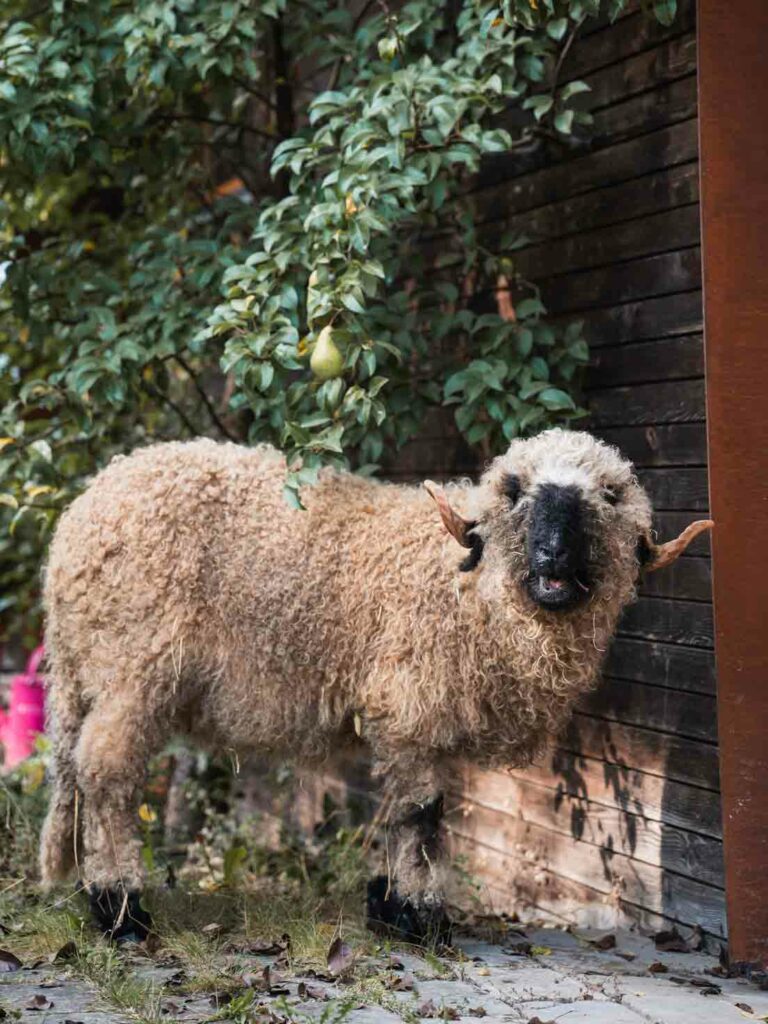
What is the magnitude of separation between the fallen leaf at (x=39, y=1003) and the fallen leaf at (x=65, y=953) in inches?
19.3

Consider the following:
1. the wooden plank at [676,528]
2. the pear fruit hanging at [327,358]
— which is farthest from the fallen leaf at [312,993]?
the pear fruit hanging at [327,358]

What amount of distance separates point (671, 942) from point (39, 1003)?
2233mm

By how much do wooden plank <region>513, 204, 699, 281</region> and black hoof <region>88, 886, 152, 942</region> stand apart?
3.01 metres

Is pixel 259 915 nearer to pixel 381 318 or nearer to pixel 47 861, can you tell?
pixel 47 861

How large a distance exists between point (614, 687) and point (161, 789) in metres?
2.80

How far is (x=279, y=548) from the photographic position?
4824mm

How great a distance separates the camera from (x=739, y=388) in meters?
4.34

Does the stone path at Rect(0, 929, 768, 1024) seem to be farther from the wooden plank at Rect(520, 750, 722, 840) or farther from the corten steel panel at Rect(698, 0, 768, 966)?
the wooden plank at Rect(520, 750, 722, 840)

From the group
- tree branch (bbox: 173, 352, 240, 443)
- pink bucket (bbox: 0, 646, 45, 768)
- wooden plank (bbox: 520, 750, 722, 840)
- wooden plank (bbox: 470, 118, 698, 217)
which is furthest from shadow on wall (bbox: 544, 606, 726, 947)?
pink bucket (bbox: 0, 646, 45, 768)

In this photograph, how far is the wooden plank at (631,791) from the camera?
15.6 ft

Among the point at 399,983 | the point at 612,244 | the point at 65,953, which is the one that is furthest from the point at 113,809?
the point at 612,244

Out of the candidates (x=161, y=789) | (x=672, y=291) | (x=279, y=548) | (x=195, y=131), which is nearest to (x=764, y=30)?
(x=672, y=291)

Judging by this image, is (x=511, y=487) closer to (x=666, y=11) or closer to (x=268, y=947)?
(x=666, y=11)

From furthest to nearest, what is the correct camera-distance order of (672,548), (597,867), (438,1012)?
(597,867) < (672,548) < (438,1012)
